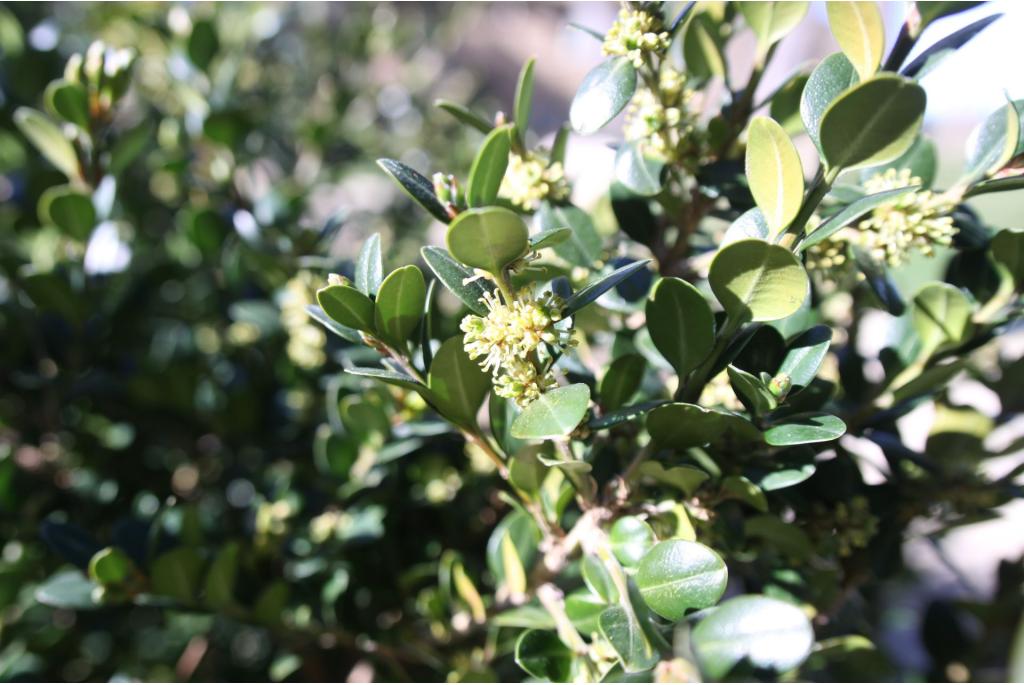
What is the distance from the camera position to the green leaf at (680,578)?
0.60 meters

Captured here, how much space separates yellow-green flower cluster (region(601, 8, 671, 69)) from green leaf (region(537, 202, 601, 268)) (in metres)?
0.17

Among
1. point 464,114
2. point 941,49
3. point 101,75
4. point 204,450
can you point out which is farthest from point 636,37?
point 204,450

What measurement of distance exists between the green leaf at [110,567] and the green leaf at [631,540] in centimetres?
60

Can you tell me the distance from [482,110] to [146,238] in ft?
3.77

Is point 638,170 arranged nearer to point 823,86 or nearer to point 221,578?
point 823,86

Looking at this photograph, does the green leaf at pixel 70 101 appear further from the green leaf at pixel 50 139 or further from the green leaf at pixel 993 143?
the green leaf at pixel 993 143

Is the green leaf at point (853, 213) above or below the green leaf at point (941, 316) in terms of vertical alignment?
above

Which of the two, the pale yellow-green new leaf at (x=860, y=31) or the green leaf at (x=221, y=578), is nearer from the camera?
the pale yellow-green new leaf at (x=860, y=31)

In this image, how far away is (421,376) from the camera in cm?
70

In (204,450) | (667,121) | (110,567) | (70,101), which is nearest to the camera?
(667,121)

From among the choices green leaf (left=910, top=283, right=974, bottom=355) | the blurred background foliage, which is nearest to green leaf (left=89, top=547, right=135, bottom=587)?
the blurred background foliage

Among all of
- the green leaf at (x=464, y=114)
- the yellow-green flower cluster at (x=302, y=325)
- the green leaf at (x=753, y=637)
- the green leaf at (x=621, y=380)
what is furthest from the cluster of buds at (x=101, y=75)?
the green leaf at (x=753, y=637)

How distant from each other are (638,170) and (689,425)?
27cm

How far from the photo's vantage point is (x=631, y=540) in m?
0.68
